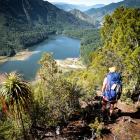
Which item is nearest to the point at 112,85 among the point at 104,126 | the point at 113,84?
the point at 113,84

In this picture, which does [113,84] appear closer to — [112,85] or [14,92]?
[112,85]

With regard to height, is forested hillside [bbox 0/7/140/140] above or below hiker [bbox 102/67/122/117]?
below

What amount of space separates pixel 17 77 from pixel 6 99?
1692mm

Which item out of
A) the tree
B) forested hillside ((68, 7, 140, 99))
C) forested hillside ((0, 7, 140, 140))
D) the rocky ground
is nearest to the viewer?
the tree

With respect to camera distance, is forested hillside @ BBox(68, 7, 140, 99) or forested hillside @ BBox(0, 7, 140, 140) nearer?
forested hillside @ BBox(0, 7, 140, 140)

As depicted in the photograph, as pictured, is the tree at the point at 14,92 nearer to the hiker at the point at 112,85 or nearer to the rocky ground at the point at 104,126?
the rocky ground at the point at 104,126

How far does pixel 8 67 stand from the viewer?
19400 centimetres

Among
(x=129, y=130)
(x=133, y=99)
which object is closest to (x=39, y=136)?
(x=129, y=130)

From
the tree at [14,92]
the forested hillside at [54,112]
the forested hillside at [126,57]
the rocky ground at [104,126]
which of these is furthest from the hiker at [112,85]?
the forested hillside at [126,57]

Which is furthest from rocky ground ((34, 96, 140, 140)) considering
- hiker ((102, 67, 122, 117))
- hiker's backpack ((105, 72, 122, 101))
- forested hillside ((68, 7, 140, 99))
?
forested hillside ((68, 7, 140, 99))

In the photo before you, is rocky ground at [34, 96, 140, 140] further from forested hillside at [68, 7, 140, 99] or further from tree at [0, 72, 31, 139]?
forested hillside at [68, 7, 140, 99]

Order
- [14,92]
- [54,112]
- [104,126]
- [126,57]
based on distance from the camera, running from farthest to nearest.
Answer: [126,57] < [54,112] < [104,126] < [14,92]

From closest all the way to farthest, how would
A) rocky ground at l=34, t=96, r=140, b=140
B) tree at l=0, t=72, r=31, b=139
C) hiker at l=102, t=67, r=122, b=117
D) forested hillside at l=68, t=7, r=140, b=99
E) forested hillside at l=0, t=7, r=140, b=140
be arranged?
1. hiker at l=102, t=67, r=122, b=117
2. tree at l=0, t=72, r=31, b=139
3. forested hillside at l=0, t=7, r=140, b=140
4. rocky ground at l=34, t=96, r=140, b=140
5. forested hillside at l=68, t=7, r=140, b=99

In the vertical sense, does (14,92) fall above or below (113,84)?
below
